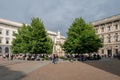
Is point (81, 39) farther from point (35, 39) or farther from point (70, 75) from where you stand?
point (70, 75)

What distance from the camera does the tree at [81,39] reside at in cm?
5856

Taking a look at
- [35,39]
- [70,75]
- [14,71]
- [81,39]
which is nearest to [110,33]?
[81,39]

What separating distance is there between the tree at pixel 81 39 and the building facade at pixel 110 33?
1580cm

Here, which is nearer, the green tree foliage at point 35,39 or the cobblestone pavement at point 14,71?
the cobblestone pavement at point 14,71

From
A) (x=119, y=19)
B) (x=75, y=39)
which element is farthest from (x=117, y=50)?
(x=75, y=39)

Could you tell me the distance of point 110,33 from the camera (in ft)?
255

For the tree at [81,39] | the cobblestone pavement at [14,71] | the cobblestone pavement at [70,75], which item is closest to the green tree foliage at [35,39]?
the tree at [81,39]

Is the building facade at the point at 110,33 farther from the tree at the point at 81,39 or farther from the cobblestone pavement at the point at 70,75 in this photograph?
the cobblestone pavement at the point at 70,75

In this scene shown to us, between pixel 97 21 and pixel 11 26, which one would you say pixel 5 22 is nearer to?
pixel 11 26

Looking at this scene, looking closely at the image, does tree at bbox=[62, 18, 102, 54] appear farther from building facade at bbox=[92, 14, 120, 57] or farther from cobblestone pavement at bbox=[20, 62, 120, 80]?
cobblestone pavement at bbox=[20, 62, 120, 80]

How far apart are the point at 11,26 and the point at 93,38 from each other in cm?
4145

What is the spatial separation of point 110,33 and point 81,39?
74.1ft

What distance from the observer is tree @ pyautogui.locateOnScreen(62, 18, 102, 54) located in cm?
5856

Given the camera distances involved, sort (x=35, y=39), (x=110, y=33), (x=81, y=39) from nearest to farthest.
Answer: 1. (x=81, y=39)
2. (x=35, y=39)
3. (x=110, y=33)
